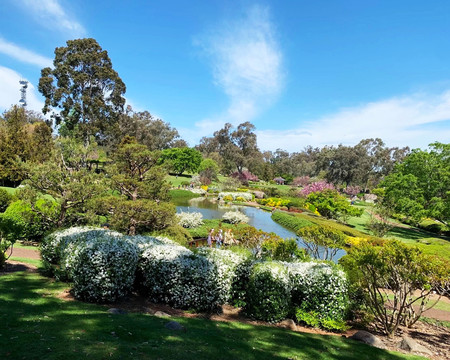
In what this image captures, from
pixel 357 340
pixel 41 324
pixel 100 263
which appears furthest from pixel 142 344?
pixel 357 340

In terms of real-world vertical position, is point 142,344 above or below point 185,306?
above

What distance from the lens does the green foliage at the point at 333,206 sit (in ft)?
97.8

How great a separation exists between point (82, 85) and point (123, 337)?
134 ft

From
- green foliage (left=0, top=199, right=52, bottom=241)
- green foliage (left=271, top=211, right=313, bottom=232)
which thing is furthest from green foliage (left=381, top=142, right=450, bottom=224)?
green foliage (left=0, top=199, right=52, bottom=241)

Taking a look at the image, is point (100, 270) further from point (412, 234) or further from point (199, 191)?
point (199, 191)

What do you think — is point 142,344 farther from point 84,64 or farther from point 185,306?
point 84,64

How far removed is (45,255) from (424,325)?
1211 cm

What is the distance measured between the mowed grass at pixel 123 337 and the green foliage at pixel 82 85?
3473 cm

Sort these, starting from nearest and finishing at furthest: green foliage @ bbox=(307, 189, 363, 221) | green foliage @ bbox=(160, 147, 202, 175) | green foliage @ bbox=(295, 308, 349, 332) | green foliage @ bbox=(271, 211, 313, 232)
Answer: green foliage @ bbox=(295, 308, 349, 332) < green foliage @ bbox=(271, 211, 313, 232) < green foliage @ bbox=(307, 189, 363, 221) < green foliage @ bbox=(160, 147, 202, 175)

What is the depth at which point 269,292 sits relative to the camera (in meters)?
7.53

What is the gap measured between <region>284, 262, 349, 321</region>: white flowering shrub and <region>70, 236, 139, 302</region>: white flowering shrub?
179 inches

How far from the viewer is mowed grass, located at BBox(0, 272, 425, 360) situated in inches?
163

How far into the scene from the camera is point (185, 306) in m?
7.78

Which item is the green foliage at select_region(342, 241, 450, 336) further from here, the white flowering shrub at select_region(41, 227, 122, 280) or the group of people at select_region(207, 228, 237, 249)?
the group of people at select_region(207, 228, 237, 249)
